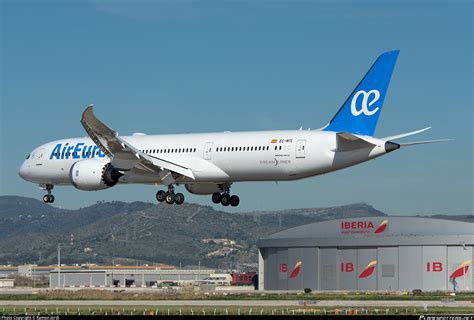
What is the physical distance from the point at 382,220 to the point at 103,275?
44597 mm

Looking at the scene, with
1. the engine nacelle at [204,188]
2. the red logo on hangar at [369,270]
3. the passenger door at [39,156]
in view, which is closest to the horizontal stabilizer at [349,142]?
the engine nacelle at [204,188]

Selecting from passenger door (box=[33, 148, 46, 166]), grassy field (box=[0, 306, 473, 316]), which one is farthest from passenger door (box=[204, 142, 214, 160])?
passenger door (box=[33, 148, 46, 166])

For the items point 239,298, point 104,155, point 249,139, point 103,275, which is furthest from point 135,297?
point 103,275

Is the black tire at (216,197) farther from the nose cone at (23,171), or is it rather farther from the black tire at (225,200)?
the nose cone at (23,171)

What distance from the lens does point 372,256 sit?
107375 mm

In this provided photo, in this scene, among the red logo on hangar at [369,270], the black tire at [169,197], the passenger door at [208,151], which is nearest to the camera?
the passenger door at [208,151]

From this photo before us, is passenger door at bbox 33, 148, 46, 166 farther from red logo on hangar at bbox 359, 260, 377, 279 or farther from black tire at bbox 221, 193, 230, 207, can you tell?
red logo on hangar at bbox 359, 260, 377, 279

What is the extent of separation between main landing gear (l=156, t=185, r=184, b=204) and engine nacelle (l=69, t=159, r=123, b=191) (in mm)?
2991

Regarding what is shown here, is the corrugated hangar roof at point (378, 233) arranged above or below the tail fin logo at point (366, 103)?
below

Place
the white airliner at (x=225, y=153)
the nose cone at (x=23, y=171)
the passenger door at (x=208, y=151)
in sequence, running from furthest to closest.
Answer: the nose cone at (x=23, y=171)
the passenger door at (x=208, y=151)
the white airliner at (x=225, y=153)

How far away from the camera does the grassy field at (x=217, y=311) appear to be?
193 ft

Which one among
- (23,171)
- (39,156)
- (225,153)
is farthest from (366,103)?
(23,171)

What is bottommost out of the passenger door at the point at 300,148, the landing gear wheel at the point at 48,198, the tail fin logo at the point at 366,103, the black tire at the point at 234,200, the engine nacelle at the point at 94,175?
the black tire at the point at 234,200

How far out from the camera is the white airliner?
63500 millimetres
